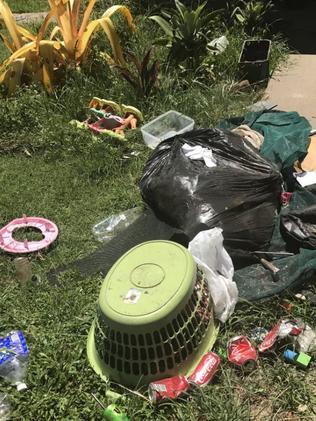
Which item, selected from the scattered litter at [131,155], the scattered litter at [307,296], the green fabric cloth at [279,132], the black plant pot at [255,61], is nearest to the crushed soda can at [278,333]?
the scattered litter at [307,296]

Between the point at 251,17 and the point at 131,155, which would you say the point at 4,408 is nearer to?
the point at 131,155

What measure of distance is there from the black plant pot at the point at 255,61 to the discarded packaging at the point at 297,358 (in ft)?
9.97

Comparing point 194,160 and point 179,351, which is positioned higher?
point 194,160

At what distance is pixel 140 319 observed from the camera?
7.29 feet

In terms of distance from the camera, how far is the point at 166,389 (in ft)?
7.52

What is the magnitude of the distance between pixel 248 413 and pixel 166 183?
1.43 metres

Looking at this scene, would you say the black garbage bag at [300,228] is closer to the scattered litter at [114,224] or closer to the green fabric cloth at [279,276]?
the green fabric cloth at [279,276]

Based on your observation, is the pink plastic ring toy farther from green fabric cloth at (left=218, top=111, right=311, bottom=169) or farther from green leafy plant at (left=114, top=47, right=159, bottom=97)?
green leafy plant at (left=114, top=47, right=159, bottom=97)

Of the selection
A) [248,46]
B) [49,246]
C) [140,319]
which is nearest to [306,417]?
[140,319]

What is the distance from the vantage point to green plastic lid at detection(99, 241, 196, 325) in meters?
2.25

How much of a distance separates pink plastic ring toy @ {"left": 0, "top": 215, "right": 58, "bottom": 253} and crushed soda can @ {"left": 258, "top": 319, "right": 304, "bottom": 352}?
1.52 meters

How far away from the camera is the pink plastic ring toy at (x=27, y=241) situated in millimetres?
3320

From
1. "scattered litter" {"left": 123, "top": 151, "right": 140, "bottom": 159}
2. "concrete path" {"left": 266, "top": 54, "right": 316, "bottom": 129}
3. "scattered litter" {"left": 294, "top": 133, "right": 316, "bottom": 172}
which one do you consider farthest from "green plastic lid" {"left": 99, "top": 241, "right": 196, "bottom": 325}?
"concrete path" {"left": 266, "top": 54, "right": 316, "bottom": 129}

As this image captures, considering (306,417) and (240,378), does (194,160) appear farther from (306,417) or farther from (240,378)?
(306,417)
